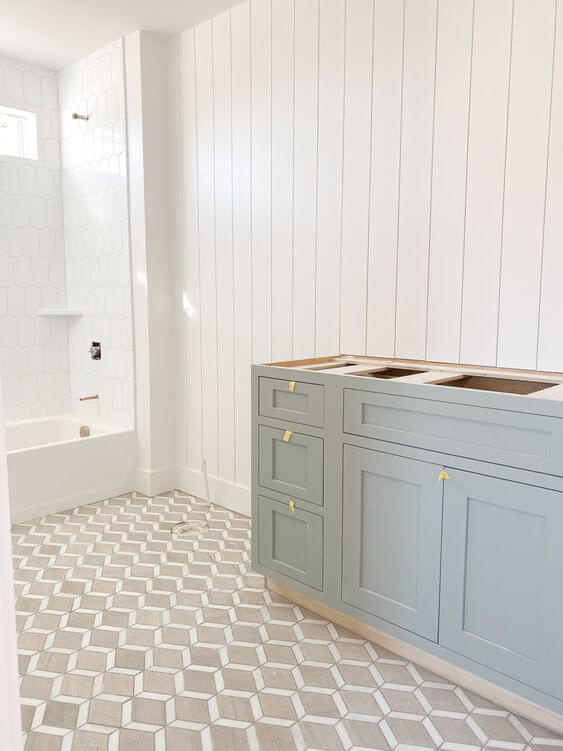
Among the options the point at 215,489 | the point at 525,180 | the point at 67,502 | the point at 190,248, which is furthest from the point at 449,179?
the point at 67,502

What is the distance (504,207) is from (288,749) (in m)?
1.88

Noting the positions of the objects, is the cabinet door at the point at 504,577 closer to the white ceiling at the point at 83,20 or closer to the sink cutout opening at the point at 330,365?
the sink cutout opening at the point at 330,365

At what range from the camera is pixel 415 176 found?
2.44 m

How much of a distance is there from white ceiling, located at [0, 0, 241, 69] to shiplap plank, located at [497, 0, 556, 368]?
162 centimetres

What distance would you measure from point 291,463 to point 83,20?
8.76ft

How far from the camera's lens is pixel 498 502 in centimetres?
172

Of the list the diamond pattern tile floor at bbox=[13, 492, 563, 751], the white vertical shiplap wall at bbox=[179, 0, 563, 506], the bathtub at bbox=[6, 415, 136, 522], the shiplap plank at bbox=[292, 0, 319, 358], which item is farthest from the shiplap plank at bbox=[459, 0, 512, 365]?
the bathtub at bbox=[6, 415, 136, 522]

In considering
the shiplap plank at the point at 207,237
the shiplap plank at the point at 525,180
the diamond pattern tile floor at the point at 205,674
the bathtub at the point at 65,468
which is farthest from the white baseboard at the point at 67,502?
the shiplap plank at the point at 525,180

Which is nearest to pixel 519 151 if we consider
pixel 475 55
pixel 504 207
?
pixel 504 207

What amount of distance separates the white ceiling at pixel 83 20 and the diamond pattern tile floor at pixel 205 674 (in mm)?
2730

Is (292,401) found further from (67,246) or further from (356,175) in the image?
(67,246)

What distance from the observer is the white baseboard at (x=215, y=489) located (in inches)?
133

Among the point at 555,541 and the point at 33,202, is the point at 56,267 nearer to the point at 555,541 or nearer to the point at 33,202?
the point at 33,202

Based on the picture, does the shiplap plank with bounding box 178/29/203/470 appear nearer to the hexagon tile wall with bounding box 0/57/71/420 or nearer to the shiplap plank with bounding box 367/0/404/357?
the hexagon tile wall with bounding box 0/57/71/420
